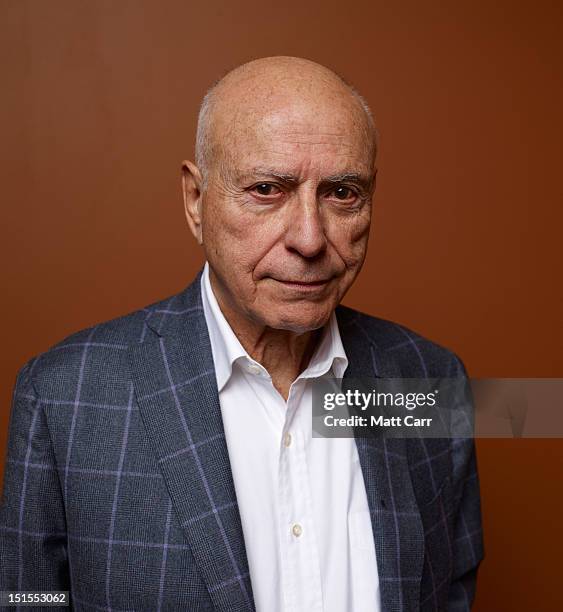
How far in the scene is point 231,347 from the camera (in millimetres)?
1499

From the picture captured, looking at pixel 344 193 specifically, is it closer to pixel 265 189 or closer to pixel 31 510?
pixel 265 189

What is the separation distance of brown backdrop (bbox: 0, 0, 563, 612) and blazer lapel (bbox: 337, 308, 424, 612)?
0.86 metres

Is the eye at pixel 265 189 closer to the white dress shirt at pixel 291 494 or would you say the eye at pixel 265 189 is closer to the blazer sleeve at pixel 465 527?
the white dress shirt at pixel 291 494

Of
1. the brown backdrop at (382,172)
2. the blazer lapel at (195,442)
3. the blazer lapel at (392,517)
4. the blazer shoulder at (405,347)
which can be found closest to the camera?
the blazer lapel at (195,442)

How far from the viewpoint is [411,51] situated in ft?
7.75

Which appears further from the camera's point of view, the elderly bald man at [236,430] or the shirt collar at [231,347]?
the shirt collar at [231,347]

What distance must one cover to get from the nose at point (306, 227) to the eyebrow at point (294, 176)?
0.03 m

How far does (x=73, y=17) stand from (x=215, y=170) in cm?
99

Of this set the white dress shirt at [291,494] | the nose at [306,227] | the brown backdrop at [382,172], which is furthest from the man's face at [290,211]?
the brown backdrop at [382,172]

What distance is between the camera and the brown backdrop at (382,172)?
86.9 inches

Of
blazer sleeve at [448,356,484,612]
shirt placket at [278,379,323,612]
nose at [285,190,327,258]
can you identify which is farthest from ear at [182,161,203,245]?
blazer sleeve at [448,356,484,612]

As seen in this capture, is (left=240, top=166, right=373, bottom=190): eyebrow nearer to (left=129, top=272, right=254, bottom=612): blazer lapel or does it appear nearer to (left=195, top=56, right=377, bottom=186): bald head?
(left=195, top=56, right=377, bottom=186): bald head

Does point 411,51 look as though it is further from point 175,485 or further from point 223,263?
point 175,485

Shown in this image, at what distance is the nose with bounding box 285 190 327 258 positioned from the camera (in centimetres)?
134
